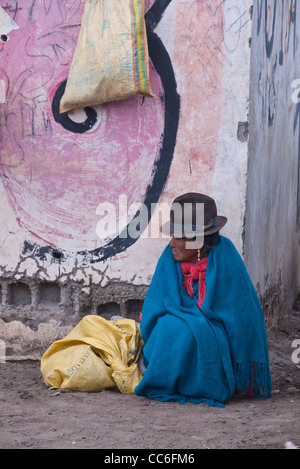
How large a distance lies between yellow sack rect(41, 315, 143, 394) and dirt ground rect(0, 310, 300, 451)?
0.08m

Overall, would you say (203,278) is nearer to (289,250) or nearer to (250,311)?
(250,311)

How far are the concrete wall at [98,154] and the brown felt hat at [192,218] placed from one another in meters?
0.64

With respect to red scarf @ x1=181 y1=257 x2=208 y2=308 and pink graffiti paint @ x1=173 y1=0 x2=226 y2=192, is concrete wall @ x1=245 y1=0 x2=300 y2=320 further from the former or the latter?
red scarf @ x1=181 y1=257 x2=208 y2=308

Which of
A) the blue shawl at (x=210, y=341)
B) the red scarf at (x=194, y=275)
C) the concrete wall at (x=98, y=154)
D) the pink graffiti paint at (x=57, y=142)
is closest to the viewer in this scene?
the blue shawl at (x=210, y=341)

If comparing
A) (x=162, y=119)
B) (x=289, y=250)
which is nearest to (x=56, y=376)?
(x=162, y=119)

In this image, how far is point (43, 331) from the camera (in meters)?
4.84

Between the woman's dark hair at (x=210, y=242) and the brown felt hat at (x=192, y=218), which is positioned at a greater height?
the brown felt hat at (x=192, y=218)

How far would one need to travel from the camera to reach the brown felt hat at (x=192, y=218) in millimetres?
3797

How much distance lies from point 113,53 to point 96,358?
183 centimetres

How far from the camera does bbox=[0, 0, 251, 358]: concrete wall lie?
4.41m

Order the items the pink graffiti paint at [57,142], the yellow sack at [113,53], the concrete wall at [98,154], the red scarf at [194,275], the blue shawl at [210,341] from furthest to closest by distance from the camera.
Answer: the pink graffiti paint at [57,142], the concrete wall at [98,154], the yellow sack at [113,53], the red scarf at [194,275], the blue shawl at [210,341]
